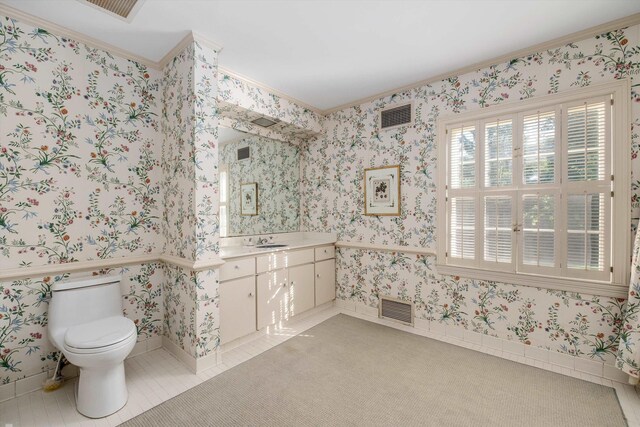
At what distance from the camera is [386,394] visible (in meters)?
1.94

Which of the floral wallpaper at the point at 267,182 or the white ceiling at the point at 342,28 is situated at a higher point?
the white ceiling at the point at 342,28

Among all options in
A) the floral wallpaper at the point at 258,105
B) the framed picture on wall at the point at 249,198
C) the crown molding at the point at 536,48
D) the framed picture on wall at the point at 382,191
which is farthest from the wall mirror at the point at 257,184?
the crown molding at the point at 536,48

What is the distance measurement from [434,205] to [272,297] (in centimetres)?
191

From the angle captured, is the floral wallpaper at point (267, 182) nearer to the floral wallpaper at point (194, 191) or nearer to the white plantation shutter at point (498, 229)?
the floral wallpaper at point (194, 191)

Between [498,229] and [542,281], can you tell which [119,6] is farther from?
[542,281]

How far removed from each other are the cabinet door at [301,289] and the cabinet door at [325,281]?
12 centimetres

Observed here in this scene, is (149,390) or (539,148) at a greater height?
(539,148)

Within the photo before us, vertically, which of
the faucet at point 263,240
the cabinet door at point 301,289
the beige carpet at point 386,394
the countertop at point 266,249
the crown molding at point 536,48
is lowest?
the beige carpet at point 386,394

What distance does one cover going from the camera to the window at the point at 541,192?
206cm


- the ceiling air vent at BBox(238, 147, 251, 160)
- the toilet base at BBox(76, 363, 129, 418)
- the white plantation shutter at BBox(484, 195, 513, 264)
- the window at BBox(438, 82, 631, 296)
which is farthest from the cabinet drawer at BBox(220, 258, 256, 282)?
the white plantation shutter at BBox(484, 195, 513, 264)

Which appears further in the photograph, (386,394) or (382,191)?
(382,191)

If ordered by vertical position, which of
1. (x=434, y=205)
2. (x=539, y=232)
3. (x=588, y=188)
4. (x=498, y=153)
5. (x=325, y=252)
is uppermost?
(x=498, y=153)

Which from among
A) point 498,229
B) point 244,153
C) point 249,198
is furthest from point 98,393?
point 498,229

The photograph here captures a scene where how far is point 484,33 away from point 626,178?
1.46 m
